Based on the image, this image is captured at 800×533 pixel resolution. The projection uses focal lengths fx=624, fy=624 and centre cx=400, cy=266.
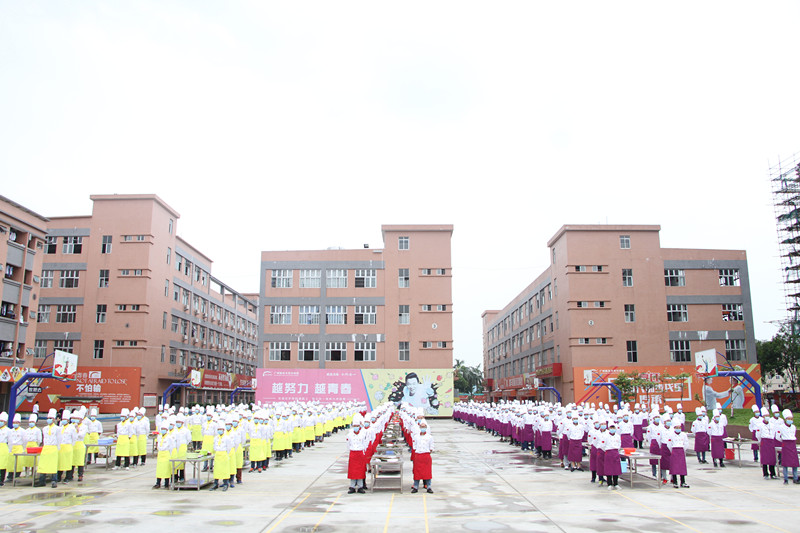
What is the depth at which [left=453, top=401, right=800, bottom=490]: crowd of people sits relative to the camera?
15.7 m

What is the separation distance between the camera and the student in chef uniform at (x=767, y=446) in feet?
55.4

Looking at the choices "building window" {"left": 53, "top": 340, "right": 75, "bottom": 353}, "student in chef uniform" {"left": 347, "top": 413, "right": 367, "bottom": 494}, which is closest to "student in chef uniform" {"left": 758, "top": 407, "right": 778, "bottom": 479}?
"student in chef uniform" {"left": 347, "top": 413, "right": 367, "bottom": 494}

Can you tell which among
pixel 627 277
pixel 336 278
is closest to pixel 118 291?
pixel 336 278

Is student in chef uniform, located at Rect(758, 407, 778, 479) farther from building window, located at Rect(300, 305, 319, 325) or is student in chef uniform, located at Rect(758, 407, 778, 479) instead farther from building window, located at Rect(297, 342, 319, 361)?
building window, located at Rect(300, 305, 319, 325)

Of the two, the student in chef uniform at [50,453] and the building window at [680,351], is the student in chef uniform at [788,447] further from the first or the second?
the building window at [680,351]

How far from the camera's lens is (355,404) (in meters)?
46.3

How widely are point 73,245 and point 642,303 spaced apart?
47.2 metres

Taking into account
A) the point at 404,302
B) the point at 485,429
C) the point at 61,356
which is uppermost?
the point at 404,302

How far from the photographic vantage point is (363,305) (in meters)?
53.4

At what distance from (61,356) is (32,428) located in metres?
10.8

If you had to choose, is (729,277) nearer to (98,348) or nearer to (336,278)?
(336,278)

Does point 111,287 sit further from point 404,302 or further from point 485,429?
point 485,429

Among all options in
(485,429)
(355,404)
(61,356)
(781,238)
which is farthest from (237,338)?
(781,238)

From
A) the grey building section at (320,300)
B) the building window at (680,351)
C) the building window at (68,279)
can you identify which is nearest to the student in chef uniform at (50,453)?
the grey building section at (320,300)
